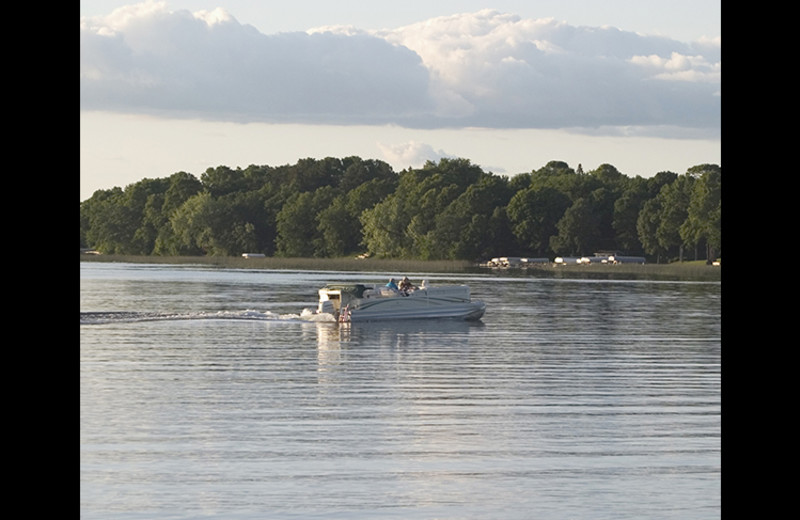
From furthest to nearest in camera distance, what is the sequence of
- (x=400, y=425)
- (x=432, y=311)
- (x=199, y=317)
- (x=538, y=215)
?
1. (x=538, y=215)
2. (x=432, y=311)
3. (x=199, y=317)
4. (x=400, y=425)

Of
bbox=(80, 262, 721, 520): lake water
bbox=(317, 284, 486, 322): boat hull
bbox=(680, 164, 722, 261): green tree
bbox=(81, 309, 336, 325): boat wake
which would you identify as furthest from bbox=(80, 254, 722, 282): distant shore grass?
bbox=(80, 262, 721, 520): lake water

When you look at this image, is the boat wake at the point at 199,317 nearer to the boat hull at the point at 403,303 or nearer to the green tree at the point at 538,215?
the boat hull at the point at 403,303

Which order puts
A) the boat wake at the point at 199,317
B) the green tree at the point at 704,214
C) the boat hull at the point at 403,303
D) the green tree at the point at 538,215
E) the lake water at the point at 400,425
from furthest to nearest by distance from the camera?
the green tree at the point at 538,215 → the green tree at the point at 704,214 → the boat hull at the point at 403,303 → the boat wake at the point at 199,317 → the lake water at the point at 400,425

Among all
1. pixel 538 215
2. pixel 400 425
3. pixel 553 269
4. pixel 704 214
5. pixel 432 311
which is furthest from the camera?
pixel 538 215

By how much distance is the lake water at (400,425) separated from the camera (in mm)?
14812

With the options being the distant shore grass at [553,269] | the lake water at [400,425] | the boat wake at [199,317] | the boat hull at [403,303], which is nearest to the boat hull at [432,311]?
the boat hull at [403,303]

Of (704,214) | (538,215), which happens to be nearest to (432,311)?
(704,214)

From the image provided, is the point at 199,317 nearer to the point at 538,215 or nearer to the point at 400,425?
the point at 400,425

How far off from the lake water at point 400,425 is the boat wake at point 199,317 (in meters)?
5.76

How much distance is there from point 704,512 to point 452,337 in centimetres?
3023

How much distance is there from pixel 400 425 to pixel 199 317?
1333 inches

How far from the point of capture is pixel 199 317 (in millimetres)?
53781

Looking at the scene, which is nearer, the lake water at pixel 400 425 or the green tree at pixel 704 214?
the lake water at pixel 400 425
